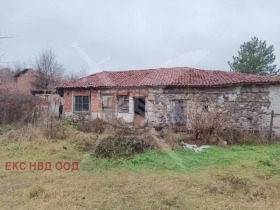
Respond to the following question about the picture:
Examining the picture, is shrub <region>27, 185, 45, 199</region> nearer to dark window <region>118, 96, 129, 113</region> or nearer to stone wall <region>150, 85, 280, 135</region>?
stone wall <region>150, 85, 280, 135</region>

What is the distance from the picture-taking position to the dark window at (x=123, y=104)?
16.0m

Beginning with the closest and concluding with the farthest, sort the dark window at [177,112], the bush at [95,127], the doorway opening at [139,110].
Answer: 1. the bush at [95,127]
2. the dark window at [177,112]
3. the doorway opening at [139,110]

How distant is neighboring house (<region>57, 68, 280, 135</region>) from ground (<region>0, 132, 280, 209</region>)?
3732 mm

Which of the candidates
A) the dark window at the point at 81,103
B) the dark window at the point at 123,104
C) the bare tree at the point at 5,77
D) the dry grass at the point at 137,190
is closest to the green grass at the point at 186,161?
the dry grass at the point at 137,190

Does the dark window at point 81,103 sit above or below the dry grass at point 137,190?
above

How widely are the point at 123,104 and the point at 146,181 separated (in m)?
9.92

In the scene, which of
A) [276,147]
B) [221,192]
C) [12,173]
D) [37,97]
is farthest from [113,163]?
[37,97]

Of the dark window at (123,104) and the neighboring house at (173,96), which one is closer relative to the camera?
the neighboring house at (173,96)

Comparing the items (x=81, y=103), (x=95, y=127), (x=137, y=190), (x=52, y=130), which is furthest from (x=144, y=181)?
(x=81, y=103)

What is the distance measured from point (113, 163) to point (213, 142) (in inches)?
174

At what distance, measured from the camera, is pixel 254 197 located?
5.48 meters

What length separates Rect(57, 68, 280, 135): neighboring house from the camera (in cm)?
Answer: 1280

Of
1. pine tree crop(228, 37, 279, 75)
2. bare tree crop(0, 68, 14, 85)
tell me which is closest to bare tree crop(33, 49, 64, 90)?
bare tree crop(0, 68, 14, 85)

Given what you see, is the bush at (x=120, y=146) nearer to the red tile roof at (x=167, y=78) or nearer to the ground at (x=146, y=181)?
the ground at (x=146, y=181)
